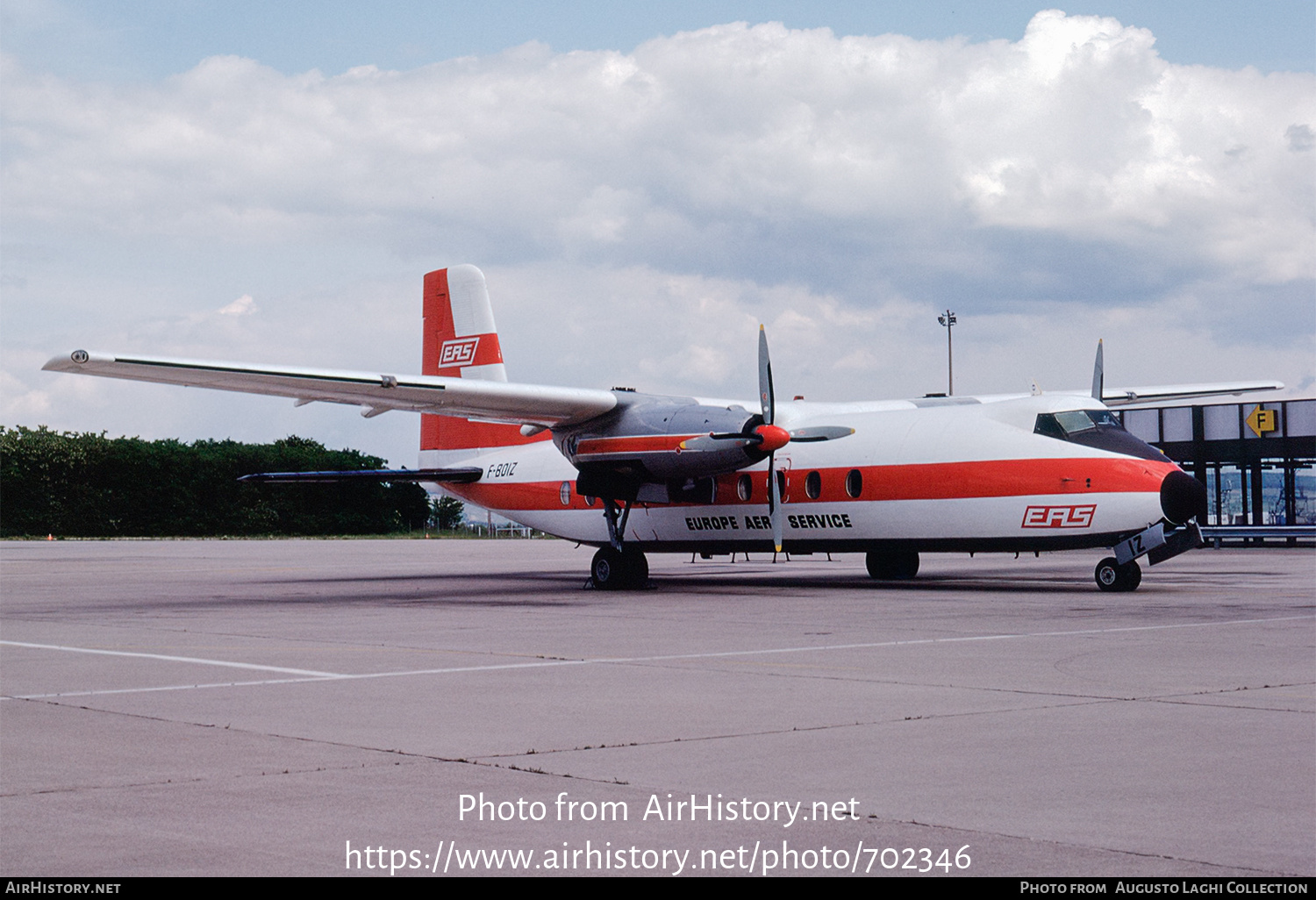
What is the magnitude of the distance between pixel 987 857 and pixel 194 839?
10.2 ft

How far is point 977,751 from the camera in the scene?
7.02m

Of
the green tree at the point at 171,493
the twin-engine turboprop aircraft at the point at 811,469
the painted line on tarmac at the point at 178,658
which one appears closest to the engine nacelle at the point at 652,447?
the twin-engine turboprop aircraft at the point at 811,469

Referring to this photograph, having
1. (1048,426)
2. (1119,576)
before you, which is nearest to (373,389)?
(1048,426)

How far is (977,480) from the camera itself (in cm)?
2180

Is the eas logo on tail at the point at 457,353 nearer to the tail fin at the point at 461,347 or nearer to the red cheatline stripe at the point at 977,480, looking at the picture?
the tail fin at the point at 461,347

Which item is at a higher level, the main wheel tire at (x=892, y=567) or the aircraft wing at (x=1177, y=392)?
the aircraft wing at (x=1177, y=392)

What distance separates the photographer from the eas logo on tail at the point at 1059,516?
20797 millimetres

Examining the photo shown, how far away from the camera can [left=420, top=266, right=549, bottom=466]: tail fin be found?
29.2 metres

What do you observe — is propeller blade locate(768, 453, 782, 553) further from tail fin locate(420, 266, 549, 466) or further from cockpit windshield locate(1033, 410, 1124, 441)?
tail fin locate(420, 266, 549, 466)

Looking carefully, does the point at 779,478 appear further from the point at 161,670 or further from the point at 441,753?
the point at 441,753

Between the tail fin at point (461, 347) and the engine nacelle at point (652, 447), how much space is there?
4.50 m

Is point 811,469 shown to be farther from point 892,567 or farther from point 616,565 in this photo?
point 616,565

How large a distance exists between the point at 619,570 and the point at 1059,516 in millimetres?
8053
